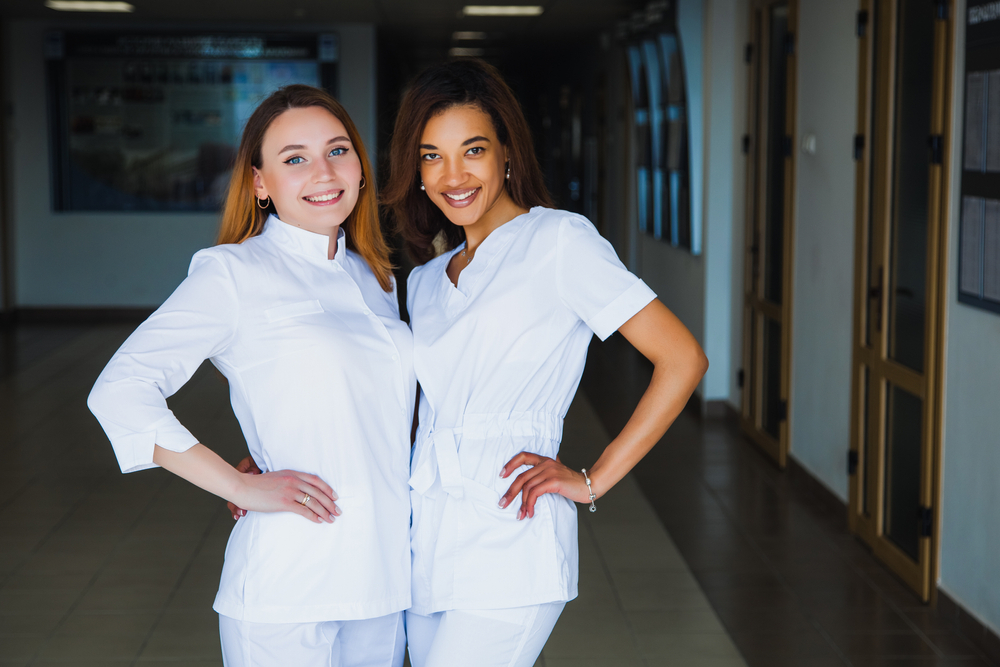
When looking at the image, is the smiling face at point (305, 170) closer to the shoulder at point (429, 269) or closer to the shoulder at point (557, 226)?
the shoulder at point (429, 269)

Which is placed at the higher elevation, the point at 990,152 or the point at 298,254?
the point at 990,152

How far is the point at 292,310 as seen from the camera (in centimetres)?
173

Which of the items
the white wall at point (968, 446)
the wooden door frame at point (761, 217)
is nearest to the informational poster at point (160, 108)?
the wooden door frame at point (761, 217)

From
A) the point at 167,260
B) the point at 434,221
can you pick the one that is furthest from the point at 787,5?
the point at 167,260

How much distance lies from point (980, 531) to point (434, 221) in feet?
7.36

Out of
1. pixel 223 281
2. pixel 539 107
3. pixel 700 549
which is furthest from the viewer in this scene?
pixel 539 107

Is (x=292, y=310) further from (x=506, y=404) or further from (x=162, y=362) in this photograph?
(x=506, y=404)

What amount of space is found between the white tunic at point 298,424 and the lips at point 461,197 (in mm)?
306

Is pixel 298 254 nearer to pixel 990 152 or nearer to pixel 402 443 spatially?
pixel 402 443

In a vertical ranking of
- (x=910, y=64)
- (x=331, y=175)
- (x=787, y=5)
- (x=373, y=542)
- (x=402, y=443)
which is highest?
(x=787, y=5)

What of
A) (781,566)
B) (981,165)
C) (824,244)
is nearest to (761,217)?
(824,244)

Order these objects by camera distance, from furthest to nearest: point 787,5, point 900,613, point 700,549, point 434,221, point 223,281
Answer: point 787,5
point 700,549
point 900,613
point 434,221
point 223,281

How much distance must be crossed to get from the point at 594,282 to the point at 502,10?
8.44m

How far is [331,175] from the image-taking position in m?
1.84
